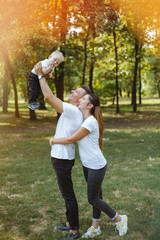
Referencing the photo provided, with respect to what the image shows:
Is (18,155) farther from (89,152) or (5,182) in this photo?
(89,152)

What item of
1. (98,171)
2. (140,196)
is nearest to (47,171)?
(140,196)

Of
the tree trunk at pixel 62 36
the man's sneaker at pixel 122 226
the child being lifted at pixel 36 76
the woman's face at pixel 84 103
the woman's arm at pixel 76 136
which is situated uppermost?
the tree trunk at pixel 62 36

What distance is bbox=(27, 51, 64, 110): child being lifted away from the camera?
3363 mm

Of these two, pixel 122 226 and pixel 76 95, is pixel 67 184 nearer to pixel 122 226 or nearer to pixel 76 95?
pixel 122 226

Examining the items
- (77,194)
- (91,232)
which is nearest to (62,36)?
(77,194)

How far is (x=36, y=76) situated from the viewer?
352 centimetres

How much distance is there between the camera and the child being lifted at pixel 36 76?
336 cm

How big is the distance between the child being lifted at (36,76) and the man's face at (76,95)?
20.2 inches

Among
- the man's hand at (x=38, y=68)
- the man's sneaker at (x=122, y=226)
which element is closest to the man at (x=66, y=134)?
the man's hand at (x=38, y=68)

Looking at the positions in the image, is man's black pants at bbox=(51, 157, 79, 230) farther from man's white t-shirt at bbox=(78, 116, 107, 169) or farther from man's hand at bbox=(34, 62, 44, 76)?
man's hand at bbox=(34, 62, 44, 76)

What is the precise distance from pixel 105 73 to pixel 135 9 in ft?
60.8

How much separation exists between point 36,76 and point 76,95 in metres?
0.66

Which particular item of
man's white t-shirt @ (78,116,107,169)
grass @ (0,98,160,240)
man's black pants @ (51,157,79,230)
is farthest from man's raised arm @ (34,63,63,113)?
grass @ (0,98,160,240)

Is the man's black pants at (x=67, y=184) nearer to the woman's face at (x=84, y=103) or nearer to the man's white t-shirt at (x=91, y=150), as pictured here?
the man's white t-shirt at (x=91, y=150)
